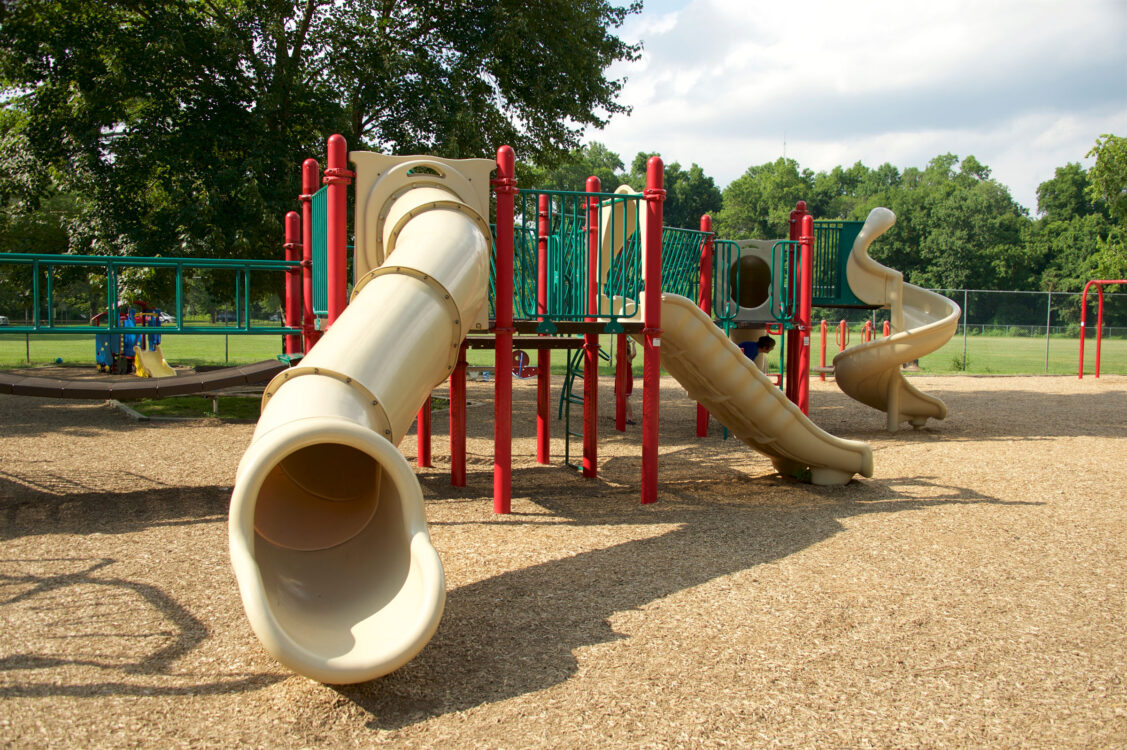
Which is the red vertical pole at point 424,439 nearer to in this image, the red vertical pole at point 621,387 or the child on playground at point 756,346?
the red vertical pole at point 621,387

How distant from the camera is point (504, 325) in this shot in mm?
7277

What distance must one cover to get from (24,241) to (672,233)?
18.9m

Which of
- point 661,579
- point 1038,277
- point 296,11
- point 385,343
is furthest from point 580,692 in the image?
point 1038,277

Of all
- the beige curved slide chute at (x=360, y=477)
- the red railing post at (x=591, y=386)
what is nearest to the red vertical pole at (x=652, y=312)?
the red railing post at (x=591, y=386)

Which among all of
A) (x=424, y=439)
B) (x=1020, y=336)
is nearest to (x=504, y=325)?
(x=424, y=439)

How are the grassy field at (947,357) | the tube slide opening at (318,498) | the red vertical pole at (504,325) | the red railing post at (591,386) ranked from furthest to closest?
the grassy field at (947,357) < the red railing post at (591,386) < the red vertical pole at (504,325) < the tube slide opening at (318,498)

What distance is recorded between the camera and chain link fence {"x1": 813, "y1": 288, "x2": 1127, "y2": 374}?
1118 inches

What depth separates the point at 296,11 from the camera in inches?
591

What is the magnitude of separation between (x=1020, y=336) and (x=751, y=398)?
39808 mm

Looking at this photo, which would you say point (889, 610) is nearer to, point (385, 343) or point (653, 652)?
point (653, 652)

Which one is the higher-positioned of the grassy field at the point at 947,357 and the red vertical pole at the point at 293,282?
the red vertical pole at the point at 293,282

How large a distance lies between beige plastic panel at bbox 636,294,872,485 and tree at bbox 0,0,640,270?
6.67m

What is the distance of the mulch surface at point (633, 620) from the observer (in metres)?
3.51

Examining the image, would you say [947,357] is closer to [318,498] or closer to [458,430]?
[458,430]
